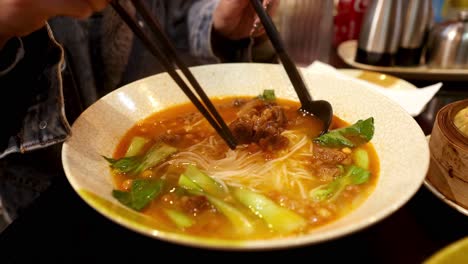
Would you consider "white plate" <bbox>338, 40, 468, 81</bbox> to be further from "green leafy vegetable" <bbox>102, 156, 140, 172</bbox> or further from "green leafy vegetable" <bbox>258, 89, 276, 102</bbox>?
"green leafy vegetable" <bbox>102, 156, 140, 172</bbox>

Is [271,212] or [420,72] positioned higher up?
[271,212]

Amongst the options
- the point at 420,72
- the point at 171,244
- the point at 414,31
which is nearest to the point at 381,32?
the point at 414,31

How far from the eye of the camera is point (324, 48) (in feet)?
13.5

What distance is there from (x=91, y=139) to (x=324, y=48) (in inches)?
121

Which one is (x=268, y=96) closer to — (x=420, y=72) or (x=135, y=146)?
(x=135, y=146)

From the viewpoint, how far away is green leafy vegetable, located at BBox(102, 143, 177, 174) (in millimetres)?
1663

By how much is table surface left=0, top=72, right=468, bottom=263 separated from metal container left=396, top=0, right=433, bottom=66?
195cm

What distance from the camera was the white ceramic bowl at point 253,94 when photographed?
117cm

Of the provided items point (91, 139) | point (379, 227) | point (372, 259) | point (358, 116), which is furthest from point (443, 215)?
point (91, 139)

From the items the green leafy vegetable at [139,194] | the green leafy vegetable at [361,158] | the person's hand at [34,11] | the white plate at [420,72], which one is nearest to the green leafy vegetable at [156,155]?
the green leafy vegetable at [139,194]

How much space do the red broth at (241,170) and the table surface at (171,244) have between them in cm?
14

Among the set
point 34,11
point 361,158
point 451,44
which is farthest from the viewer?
point 451,44

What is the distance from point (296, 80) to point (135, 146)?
961 millimetres

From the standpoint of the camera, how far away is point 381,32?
3312mm
